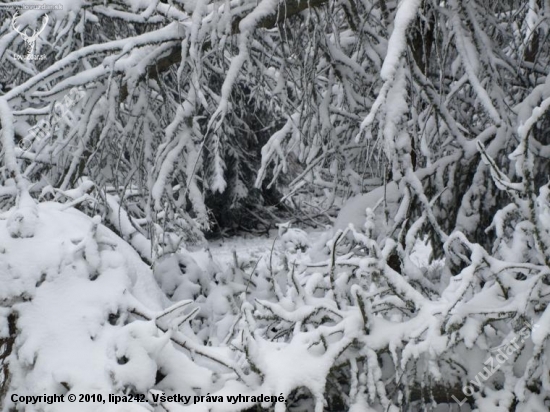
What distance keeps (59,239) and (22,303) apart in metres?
0.29

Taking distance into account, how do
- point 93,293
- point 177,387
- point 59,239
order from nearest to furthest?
point 177,387, point 93,293, point 59,239

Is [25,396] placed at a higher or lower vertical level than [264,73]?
lower

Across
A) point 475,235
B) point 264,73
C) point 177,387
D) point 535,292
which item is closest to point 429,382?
point 535,292

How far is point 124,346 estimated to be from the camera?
1.73 m

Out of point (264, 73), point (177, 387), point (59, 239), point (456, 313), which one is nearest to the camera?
point (456, 313)

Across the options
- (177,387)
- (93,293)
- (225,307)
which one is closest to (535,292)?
(177,387)

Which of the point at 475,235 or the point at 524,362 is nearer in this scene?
the point at 524,362

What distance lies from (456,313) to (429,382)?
22 centimetres

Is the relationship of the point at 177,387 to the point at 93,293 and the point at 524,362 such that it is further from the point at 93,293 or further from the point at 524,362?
the point at 524,362

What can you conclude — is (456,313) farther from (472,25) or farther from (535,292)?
(472,25)

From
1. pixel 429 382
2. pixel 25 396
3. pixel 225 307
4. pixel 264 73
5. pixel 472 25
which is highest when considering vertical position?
pixel 472 25

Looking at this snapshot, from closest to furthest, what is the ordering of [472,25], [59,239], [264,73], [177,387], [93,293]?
[177,387] < [93,293] < [59,239] < [472,25] < [264,73]

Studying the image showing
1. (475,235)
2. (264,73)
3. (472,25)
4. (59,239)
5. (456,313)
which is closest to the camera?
(456,313)

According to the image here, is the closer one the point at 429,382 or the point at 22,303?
the point at 429,382
